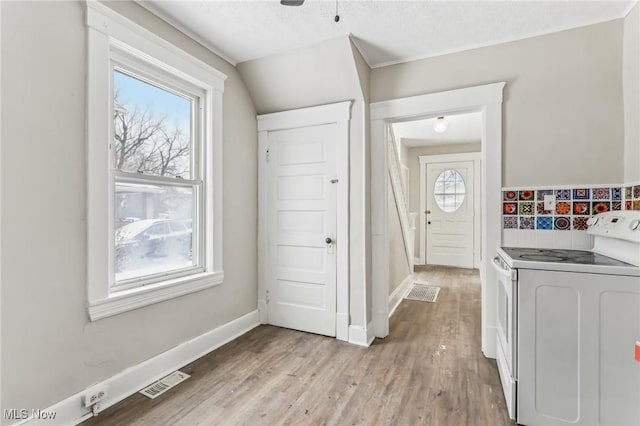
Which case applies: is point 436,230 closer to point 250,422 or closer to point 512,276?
point 512,276

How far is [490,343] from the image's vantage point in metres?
2.53

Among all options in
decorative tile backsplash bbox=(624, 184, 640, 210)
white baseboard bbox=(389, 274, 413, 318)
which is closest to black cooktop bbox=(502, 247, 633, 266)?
decorative tile backsplash bbox=(624, 184, 640, 210)

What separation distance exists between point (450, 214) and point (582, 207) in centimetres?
422

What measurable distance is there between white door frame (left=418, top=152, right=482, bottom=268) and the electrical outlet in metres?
5.90

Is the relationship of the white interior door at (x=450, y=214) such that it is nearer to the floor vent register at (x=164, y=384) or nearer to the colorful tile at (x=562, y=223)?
the colorful tile at (x=562, y=223)

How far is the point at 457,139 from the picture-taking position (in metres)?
5.87

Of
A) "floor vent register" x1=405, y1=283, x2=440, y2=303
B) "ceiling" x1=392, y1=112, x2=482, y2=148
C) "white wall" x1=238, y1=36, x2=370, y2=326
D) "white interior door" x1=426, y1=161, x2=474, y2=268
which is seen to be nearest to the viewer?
"white wall" x1=238, y1=36, x2=370, y2=326

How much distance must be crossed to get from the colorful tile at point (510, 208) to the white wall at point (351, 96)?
44.2 inches

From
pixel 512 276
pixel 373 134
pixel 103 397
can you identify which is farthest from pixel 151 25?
pixel 512 276

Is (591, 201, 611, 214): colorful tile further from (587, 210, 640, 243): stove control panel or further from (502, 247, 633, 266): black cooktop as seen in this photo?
(502, 247, 633, 266): black cooktop

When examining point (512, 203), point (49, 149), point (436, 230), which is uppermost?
point (49, 149)

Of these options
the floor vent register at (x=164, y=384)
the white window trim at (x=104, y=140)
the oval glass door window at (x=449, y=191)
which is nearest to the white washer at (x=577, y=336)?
the floor vent register at (x=164, y=384)

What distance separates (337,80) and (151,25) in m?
1.47

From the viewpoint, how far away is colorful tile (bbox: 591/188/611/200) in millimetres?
2193
